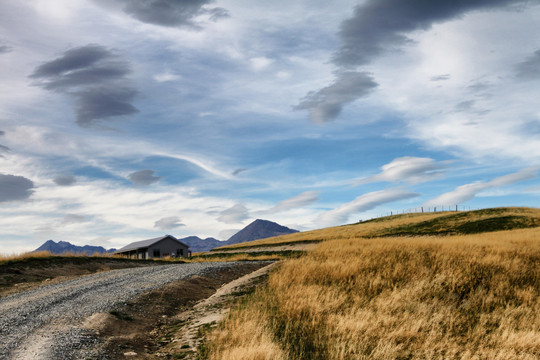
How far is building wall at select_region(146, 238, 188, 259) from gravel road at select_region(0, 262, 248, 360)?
4807 cm

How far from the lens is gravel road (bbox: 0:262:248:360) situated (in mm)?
7848

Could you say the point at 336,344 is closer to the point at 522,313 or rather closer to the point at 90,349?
the point at 90,349

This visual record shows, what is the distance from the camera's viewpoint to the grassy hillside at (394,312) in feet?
24.1

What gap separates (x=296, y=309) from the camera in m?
9.02

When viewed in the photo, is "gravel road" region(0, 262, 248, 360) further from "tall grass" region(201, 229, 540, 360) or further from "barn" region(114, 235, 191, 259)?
"barn" region(114, 235, 191, 259)

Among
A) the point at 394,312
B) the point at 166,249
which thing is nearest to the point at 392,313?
the point at 394,312

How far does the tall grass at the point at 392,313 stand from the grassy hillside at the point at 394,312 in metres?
0.03

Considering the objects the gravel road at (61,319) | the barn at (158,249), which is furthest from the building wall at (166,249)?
the gravel road at (61,319)

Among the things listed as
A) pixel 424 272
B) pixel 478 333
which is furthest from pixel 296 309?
pixel 424 272

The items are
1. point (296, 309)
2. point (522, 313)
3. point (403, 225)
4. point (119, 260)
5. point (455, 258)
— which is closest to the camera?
point (296, 309)

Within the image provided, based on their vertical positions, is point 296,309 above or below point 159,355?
above

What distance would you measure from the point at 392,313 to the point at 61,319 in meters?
9.38

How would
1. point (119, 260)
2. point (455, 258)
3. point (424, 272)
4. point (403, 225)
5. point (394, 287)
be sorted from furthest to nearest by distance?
1. point (403, 225)
2. point (119, 260)
3. point (455, 258)
4. point (424, 272)
5. point (394, 287)

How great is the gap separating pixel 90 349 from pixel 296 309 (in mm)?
4885
